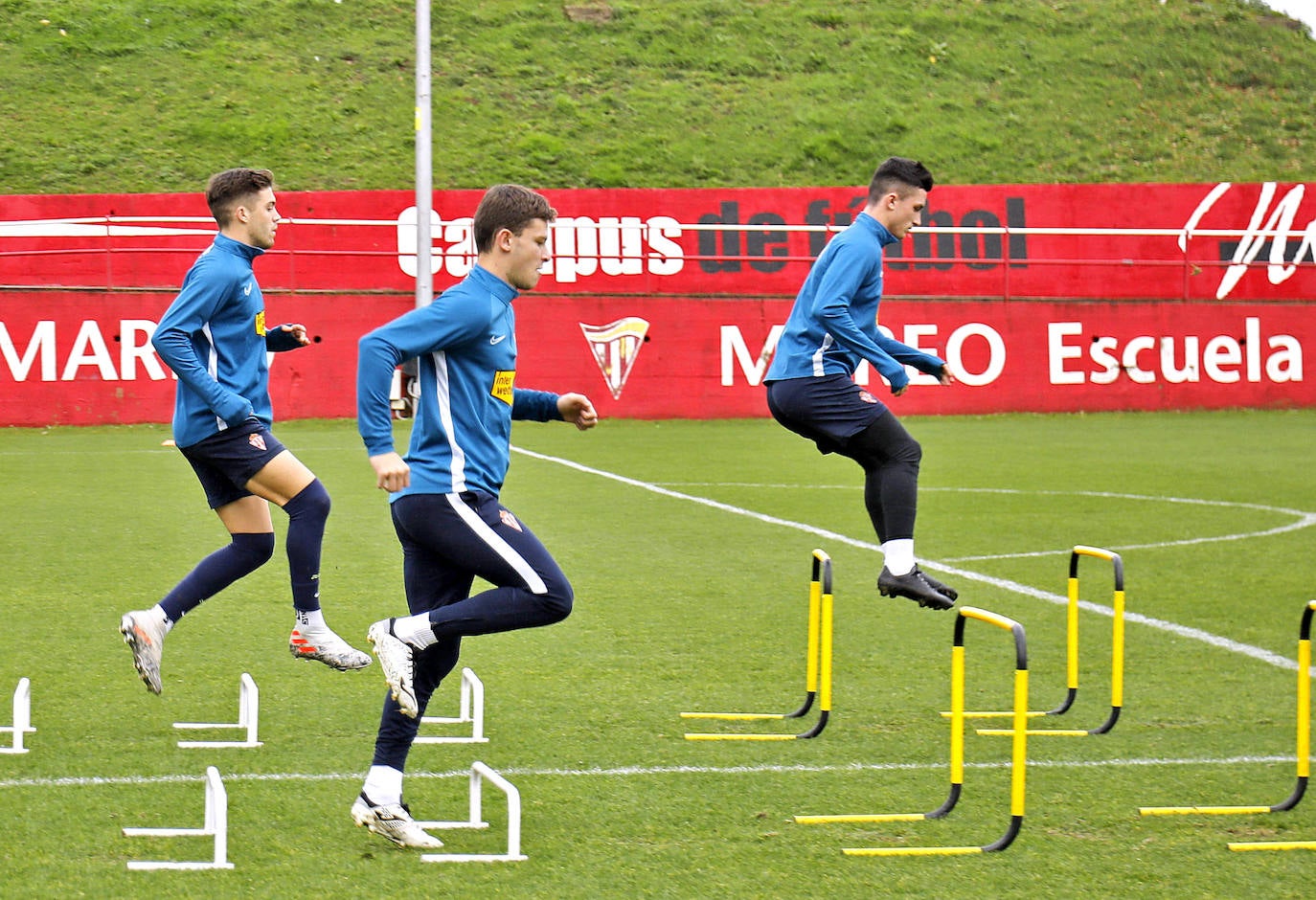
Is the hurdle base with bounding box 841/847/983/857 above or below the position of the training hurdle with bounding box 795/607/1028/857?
below

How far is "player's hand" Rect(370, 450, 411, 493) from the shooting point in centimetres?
458

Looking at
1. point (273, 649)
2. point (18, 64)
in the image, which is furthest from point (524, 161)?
point (273, 649)

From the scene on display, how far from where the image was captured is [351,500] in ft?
45.9

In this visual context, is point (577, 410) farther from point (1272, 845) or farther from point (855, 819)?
point (1272, 845)

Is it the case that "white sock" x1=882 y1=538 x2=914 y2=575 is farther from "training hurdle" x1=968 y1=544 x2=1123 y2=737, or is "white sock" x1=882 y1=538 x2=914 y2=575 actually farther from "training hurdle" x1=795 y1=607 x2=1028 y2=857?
"training hurdle" x1=795 y1=607 x2=1028 y2=857

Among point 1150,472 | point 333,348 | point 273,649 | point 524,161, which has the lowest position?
point 273,649

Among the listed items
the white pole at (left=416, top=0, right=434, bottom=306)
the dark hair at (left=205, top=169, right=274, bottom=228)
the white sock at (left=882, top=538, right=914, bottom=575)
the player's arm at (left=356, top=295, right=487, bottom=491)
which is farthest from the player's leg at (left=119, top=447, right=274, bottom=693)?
the white pole at (left=416, top=0, right=434, bottom=306)

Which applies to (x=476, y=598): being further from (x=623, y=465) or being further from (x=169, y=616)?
(x=623, y=465)

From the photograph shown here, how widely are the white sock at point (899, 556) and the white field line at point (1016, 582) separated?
1.25 m

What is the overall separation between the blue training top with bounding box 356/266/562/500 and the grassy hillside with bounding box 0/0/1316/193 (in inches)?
1183

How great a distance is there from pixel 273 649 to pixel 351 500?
6.31 meters

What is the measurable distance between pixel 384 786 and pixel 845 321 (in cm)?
313

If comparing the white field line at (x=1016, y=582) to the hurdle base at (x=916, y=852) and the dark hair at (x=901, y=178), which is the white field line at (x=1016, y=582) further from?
the hurdle base at (x=916, y=852)

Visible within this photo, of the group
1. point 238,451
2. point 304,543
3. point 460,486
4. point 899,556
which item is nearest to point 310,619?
point 304,543
